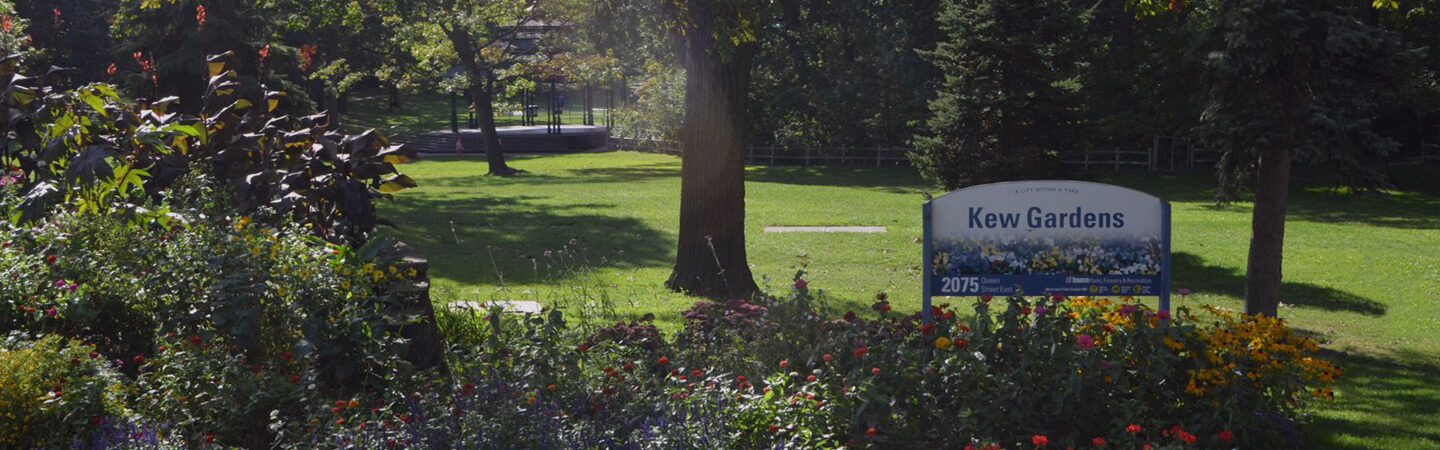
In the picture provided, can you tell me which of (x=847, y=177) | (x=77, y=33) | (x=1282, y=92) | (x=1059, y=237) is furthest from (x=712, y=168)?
(x=77, y=33)

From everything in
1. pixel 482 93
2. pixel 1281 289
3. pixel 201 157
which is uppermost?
pixel 482 93

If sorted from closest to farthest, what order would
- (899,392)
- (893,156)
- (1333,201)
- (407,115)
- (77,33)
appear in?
(899,392) → (1333,201) → (77,33) → (893,156) → (407,115)

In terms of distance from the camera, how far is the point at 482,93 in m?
36.9

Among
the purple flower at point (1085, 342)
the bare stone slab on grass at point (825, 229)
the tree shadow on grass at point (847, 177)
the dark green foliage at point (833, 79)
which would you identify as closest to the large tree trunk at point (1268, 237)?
the purple flower at point (1085, 342)

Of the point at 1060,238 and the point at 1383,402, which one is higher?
the point at 1060,238

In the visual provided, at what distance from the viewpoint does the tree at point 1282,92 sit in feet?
35.9

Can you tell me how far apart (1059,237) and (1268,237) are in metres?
5.06

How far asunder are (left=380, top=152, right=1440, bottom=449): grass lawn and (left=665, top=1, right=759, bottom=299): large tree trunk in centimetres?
45

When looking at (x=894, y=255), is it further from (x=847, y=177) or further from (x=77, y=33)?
(x=77, y=33)

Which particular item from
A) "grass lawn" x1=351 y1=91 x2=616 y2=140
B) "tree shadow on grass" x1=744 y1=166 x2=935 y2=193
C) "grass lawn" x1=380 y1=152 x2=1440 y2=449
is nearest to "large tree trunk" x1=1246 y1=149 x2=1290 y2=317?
"grass lawn" x1=380 y1=152 x2=1440 y2=449

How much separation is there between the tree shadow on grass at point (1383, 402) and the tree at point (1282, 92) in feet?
3.72

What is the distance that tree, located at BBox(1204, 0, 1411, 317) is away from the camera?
1093 cm

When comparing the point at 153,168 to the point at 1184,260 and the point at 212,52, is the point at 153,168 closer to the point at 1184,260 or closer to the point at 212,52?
the point at 1184,260

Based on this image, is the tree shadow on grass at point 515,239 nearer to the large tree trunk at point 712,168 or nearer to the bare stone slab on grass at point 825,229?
the large tree trunk at point 712,168
